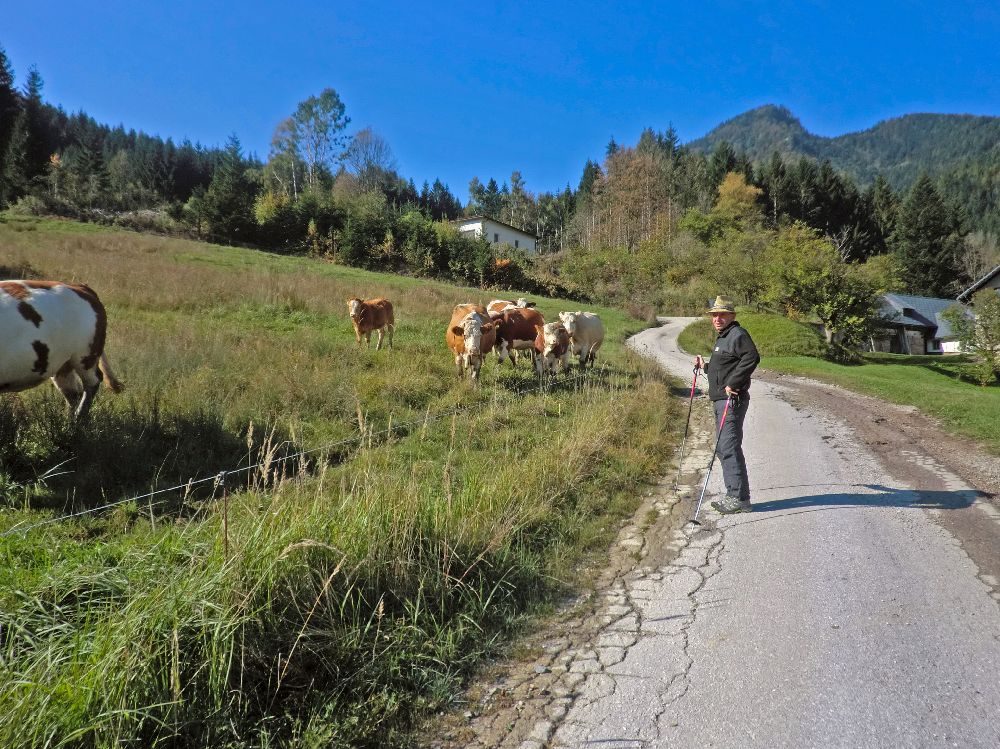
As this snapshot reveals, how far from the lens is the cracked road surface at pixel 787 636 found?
8.92 ft

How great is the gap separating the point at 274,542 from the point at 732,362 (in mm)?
4886

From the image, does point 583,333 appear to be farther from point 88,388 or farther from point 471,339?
point 88,388

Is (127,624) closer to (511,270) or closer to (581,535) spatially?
(581,535)

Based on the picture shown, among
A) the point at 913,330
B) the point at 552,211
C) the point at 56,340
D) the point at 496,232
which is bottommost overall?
the point at 56,340

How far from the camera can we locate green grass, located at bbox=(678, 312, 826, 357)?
26500 mm

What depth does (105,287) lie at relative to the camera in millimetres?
14852

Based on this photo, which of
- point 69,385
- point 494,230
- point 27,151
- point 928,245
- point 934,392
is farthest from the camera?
point 928,245

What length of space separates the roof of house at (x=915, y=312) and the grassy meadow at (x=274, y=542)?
170 feet

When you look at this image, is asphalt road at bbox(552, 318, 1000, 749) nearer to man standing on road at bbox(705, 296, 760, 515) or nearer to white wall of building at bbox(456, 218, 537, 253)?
man standing on road at bbox(705, 296, 760, 515)

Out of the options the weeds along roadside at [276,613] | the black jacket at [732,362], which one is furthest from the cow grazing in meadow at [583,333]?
the weeds along roadside at [276,613]

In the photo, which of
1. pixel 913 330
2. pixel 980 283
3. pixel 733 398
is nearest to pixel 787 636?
pixel 733 398

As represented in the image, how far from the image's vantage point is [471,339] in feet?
36.3

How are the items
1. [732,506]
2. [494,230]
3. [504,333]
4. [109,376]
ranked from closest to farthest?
1. [732,506]
2. [109,376]
3. [504,333]
4. [494,230]

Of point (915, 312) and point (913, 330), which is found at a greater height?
point (915, 312)
